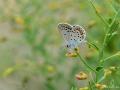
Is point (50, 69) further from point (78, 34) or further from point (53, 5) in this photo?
point (78, 34)

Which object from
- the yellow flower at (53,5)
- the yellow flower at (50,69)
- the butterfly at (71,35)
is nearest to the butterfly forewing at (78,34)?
the butterfly at (71,35)

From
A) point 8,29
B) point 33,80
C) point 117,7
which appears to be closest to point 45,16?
point 33,80

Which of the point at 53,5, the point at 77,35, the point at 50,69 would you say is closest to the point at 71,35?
the point at 77,35

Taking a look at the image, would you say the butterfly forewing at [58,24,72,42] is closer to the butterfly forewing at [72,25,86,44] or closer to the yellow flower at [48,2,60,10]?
the butterfly forewing at [72,25,86,44]

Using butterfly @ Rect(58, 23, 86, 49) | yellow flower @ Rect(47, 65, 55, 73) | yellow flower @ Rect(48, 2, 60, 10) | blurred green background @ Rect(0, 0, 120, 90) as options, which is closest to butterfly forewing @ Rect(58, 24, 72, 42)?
butterfly @ Rect(58, 23, 86, 49)

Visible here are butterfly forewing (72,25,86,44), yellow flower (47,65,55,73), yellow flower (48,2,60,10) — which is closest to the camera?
butterfly forewing (72,25,86,44)

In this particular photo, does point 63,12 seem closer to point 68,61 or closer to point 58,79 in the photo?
point 68,61
